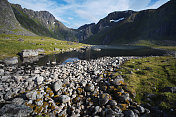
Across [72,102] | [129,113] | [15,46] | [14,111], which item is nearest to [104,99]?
[129,113]

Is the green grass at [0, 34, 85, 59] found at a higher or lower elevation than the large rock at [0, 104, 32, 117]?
higher

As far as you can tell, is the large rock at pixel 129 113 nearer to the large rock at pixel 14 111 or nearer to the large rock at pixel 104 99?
the large rock at pixel 104 99

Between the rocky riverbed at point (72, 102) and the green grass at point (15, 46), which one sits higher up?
the green grass at point (15, 46)

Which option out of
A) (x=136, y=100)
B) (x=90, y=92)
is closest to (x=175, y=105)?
(x=136, y=100)

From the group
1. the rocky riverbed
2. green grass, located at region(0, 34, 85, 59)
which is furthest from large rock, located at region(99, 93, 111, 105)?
green grass, located at region(0, 34, 85, 59)

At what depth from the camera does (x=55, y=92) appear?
10.5m

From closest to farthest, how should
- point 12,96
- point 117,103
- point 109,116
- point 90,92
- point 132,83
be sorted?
point 109,116, point 117,103, point 12,96, point 90,92, point 132,83

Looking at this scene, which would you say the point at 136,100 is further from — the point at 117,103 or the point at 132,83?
the point at 132,83

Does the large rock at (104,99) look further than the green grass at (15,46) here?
No

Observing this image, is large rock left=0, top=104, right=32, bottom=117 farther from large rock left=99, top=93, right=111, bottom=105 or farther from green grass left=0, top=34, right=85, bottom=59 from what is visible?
green grass left=0, top=34, right=85, bottom=59

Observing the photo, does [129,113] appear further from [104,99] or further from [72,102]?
[72,102]

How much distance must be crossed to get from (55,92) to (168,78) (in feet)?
54.2

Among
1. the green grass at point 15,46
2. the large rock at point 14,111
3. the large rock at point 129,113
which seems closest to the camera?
the large rock at point 14,111

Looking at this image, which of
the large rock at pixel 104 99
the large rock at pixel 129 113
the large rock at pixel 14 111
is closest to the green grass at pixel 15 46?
the large rock at pixel 14 111
